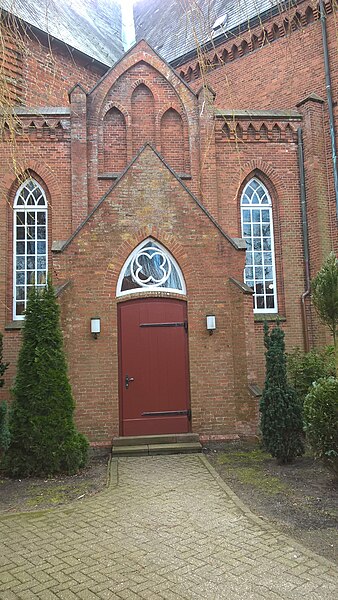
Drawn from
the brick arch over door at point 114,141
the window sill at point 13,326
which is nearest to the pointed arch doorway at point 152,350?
the window sill at point 13,326

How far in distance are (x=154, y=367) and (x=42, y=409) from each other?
2.81 metres

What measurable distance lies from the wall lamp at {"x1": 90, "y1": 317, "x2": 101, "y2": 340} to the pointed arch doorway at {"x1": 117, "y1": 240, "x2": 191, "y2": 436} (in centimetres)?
47

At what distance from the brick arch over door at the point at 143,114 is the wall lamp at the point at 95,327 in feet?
18.8

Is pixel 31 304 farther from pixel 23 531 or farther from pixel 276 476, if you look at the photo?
pixel 276 476

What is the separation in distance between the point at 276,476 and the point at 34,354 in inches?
173

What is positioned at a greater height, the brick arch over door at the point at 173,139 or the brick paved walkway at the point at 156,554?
the brick arch over door at the point at 173,139

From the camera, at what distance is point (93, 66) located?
58.5 ft

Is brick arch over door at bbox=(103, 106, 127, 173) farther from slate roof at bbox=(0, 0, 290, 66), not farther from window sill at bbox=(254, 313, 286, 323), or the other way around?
window sill at bbox=(254, 313, 286, 323)

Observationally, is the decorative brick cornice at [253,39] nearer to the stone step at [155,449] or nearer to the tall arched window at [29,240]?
the tall arched window at [29,240]

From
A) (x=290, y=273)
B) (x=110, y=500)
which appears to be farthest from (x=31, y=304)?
(x=290, y=273)

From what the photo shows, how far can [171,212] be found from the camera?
1073cm

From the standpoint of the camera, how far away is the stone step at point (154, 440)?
385 inches

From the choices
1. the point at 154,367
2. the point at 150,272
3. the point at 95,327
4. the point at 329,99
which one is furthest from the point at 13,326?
the point at 329,99

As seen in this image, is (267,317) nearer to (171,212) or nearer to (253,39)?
(171,212)
